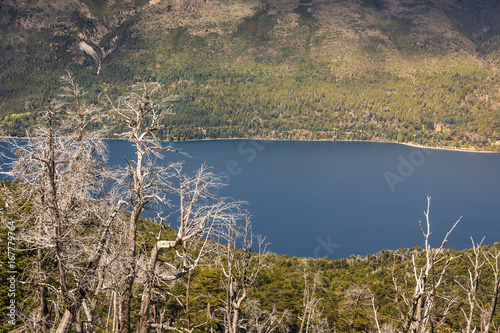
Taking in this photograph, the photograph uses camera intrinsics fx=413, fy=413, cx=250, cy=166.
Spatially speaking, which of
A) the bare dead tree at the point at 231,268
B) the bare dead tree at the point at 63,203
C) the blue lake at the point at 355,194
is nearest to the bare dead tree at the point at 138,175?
the bare dead tree at the point at 63,203

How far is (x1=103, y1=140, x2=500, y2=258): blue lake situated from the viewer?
6519 cm

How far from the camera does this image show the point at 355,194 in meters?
92.2

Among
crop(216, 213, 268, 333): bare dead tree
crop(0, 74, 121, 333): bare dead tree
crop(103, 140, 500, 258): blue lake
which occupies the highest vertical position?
crop(0, 74, 121, 333): bare dead tree

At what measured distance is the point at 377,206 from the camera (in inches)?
3282

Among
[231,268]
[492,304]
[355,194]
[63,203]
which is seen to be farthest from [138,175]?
[355,194]

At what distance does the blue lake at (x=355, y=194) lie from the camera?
65188 mm

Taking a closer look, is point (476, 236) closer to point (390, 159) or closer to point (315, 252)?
point (315, 252)

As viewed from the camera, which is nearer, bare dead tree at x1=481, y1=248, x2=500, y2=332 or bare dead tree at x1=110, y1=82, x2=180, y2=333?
bare dead tree at x1=481, y1=248, x2=500, y2=332

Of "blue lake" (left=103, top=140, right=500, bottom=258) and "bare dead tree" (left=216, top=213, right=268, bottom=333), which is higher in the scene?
"bare dead tree" (left=216, top=213, right=268, bottom=333)

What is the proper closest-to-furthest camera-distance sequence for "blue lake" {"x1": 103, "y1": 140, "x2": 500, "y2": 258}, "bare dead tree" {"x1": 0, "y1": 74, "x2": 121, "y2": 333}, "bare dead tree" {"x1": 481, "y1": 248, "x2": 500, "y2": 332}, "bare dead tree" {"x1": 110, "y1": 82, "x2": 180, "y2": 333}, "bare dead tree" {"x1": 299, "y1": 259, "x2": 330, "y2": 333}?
"bare dead tree" {"x1": 481, "y1": 248, "x2": 500, "y2": 332}, "bare dead tree" {"x1": 0, "y1": 74, "x2": 121, "y2": 333}, "bare dead tree" {"x1": 110, "y1": 82, "x2": 180, "y2": 333}, "bare dead tree" {"x1": 299, "y1": 259, "x2": 330, "y2": 333}, "blue lake" {"x1": 103, "y1": 140, "x2": 500, "y2": 258}

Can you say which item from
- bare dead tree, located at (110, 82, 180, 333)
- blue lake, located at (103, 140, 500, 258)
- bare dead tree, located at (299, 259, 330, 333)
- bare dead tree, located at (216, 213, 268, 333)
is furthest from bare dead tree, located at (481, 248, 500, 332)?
blue lake, located at (103, 140, 500, 258)

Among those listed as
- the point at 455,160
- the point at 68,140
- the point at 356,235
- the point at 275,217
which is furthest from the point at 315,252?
the point at 455,160

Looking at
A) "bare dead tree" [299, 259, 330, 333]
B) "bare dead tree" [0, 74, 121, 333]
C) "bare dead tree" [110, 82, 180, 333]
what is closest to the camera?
"bare dead tree" [0, 74, 121, 333]

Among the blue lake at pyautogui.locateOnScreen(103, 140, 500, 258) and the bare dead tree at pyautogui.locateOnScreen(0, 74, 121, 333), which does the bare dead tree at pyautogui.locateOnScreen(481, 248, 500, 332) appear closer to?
the bare dead tree at pyautogui.locateOnScreen(0, 74, 121, 333)
